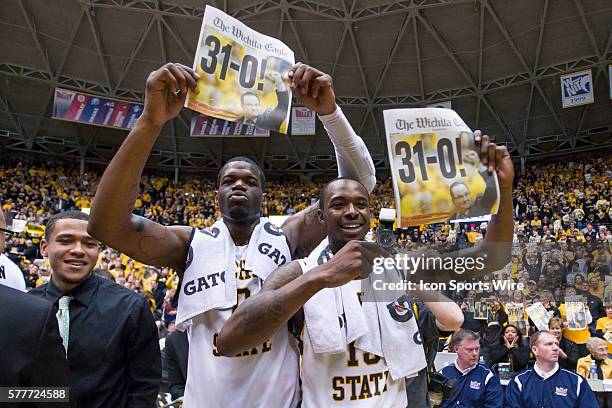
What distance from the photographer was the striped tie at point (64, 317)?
2270mm

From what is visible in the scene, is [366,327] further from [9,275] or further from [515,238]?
[9,275]

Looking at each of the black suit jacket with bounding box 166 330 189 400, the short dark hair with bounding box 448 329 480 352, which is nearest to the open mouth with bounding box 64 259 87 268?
the black suit jacket with bounding box 166 330 189 400

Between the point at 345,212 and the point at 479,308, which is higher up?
the point at 345,212

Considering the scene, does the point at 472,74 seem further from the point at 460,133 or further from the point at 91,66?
the point at 460,133

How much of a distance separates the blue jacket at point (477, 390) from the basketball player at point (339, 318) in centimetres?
372

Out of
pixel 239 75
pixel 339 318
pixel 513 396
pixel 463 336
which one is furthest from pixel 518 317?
pixel 239 75

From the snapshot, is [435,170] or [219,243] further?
[219,243]

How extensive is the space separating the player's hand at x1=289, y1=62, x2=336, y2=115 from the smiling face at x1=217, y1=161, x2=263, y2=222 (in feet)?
1.42

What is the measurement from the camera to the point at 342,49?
63.1 feet

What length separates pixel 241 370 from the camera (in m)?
2.13

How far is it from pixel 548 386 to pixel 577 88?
15519 millimetres

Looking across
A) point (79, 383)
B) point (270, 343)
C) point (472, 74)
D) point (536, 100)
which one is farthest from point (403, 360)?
point (536, 100)

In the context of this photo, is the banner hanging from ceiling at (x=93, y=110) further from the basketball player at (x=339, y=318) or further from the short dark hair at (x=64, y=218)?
the basketball player at (x=339, y=318)

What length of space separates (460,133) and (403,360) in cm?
87
